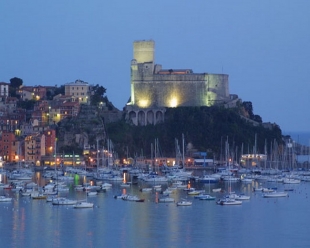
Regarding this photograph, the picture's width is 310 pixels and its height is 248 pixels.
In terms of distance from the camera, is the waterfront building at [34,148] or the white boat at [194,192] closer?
the white boat at [194,192]

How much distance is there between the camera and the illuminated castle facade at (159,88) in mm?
62594

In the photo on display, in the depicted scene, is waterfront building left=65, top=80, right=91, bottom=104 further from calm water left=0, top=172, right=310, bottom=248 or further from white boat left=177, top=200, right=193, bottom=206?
white boat left=177, top=200, right=193, bottom=206

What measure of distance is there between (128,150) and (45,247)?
2980cm

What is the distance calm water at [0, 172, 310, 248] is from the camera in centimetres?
3206

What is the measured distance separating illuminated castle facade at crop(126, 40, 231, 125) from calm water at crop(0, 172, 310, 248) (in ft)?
64.8

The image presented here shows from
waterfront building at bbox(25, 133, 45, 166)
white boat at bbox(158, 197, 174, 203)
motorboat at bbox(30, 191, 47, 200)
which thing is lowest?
white boat at bbox(158, 197, 174, 203)

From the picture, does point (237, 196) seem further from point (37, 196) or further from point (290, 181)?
point (290, 181)

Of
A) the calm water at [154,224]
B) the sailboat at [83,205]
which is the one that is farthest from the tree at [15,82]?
the sailboat at [83,205]

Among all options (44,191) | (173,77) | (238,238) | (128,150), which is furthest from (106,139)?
(238,238)

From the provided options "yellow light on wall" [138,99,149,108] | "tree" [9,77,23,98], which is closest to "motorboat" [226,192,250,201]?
"yellow light on wall" [138,99,149,108]

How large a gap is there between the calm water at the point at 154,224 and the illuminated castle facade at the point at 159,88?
19762mm

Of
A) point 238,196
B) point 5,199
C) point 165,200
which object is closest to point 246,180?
point 238,196

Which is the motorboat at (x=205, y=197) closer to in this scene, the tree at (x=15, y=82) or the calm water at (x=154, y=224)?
the calm water at (x=154, y=224)

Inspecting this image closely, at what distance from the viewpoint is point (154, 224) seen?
3522cm
